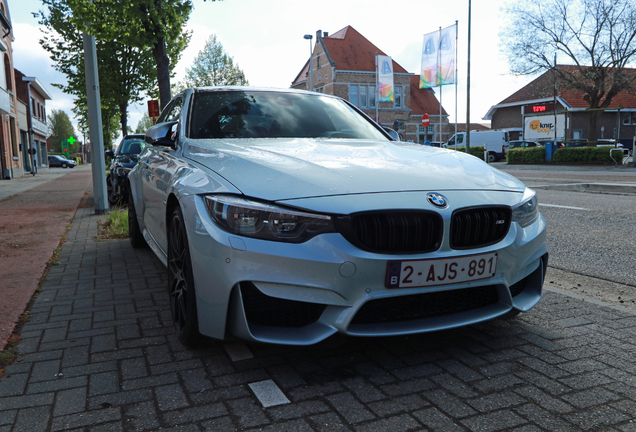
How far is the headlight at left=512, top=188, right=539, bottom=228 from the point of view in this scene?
2.79 metres

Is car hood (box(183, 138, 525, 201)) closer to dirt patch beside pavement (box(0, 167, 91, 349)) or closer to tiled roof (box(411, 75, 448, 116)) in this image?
dirt patch beside pavement (box(0, 167, 91, 349))

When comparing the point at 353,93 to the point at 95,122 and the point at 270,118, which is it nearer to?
the point at 95,122

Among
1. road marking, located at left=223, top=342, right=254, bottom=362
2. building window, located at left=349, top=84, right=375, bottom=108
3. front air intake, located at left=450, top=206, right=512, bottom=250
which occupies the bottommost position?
road marking, located at left=223, top=342, right=254, bottom=362

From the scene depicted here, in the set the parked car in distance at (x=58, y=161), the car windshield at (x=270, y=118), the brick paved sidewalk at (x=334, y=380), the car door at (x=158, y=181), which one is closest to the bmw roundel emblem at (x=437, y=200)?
the brick paved sidewalk at (x=334, y=380)

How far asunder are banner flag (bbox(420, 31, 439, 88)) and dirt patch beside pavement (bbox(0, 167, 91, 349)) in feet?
101

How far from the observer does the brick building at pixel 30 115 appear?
39.7 metres

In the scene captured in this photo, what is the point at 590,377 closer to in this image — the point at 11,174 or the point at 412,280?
the point at 412,280

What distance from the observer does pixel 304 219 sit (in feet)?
7.87

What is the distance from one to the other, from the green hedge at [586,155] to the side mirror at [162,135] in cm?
2553

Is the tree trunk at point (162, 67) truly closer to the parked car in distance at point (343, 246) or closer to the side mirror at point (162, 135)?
Result: the side mirror at point (162, 135)

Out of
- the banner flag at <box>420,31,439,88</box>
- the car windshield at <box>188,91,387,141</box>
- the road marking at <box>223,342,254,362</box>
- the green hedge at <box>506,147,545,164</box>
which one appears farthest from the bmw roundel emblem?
the banner flag at <box>420,31,439,88</box>

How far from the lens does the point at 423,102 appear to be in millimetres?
66750

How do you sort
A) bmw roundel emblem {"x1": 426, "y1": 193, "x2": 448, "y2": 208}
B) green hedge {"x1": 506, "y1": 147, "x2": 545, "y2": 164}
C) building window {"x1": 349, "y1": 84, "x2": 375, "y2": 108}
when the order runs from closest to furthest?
bmw roundel emblem {"x1": 426, "y1": 193, "x2": 448, "y2": 208} < green hedge {"x1": 506, "y1": 147, "x2": 545, "y2": 164} < building window {"x1": 349, "y1": 84, "x2": 375, "y2": 108}

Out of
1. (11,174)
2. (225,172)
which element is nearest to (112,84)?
(11,174)
